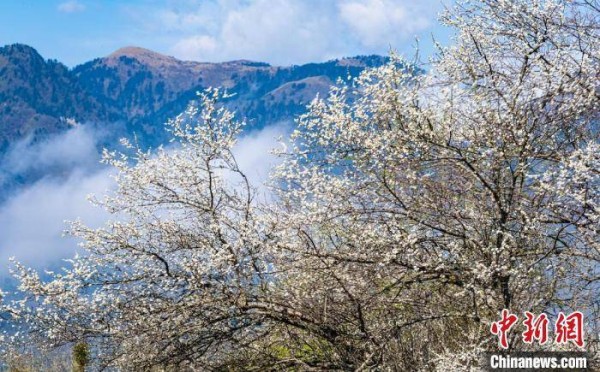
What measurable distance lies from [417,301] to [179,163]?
182 inches

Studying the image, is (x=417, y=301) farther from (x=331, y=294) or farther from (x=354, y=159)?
(x=354, y=159)

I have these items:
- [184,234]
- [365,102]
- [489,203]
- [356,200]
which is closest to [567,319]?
[489,203]

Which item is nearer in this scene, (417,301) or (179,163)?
(417,301)

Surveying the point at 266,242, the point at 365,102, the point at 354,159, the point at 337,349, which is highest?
the point at 365,102

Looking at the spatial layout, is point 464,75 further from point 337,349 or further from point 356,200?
point 337,349

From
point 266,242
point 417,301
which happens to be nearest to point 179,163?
point 266,242

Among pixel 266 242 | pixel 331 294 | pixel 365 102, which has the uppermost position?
pixel 365 102

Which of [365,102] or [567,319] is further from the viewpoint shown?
[365,102]

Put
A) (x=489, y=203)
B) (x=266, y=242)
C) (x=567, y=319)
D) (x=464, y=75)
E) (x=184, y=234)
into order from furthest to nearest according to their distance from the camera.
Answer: (x=184, y=234) → (x=266, y=242) → (x=464, y=75) → (x=489, y=203) → (x=567, y=319)

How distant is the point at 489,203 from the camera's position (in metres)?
8.40

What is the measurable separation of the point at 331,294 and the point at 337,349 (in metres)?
0.73

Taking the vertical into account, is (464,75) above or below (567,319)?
above

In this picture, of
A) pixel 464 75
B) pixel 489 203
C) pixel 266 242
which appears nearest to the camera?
pixel 489 203

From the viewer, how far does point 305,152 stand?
937 cm
